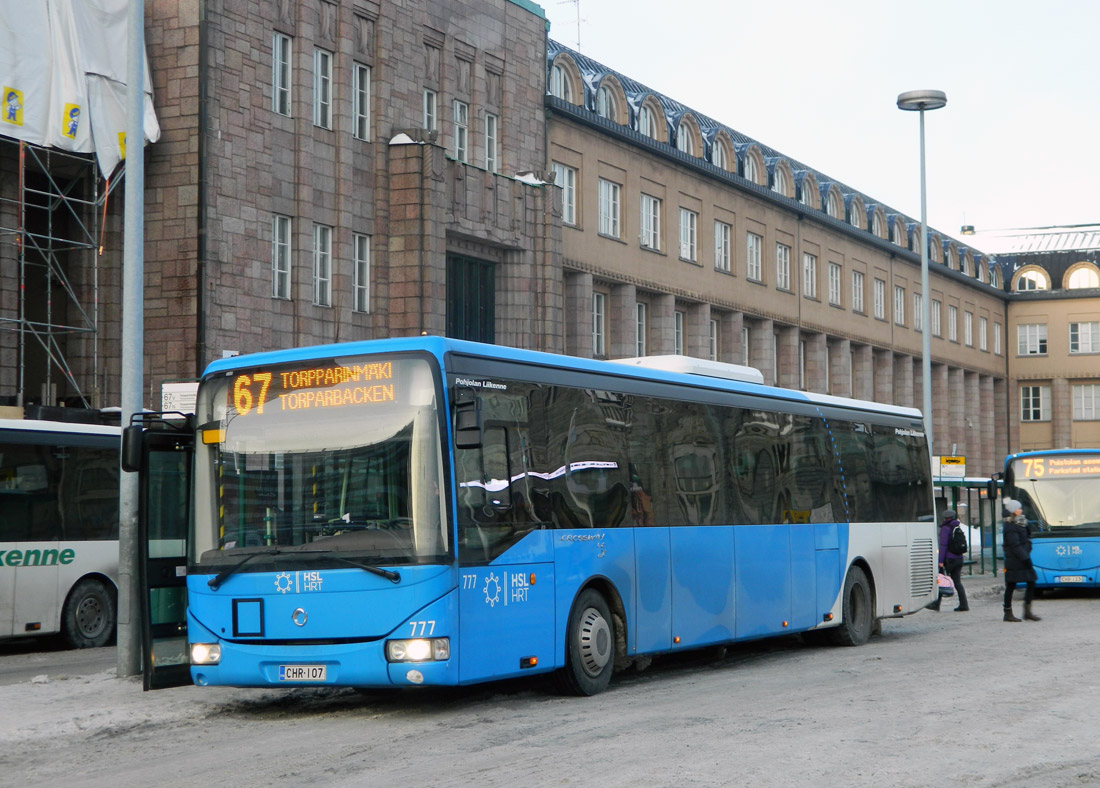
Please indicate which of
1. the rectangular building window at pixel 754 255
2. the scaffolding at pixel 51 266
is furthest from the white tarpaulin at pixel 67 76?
the rectangular building window at pixel 754 255

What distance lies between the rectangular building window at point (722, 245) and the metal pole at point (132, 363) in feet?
115

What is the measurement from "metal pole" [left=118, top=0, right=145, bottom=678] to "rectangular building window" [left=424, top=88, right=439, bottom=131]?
60.0 feet

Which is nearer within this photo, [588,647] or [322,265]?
[588,647]

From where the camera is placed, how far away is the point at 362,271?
31578 mm

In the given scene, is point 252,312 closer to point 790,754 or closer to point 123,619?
point 123,619

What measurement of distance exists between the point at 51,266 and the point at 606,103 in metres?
19.8

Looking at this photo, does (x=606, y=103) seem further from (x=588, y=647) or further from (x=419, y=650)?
(x=419, y=650)

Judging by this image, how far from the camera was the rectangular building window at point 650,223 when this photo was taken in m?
44.6

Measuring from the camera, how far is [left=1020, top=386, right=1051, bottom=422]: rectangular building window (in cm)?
8256

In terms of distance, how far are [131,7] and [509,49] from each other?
21785 mm

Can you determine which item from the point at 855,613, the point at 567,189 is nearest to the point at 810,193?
the point at 567,189

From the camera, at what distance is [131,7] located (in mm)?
15281

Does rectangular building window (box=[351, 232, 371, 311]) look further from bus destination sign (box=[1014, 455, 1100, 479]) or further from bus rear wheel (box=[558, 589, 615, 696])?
bus rear wheel (box=[558, 589, 615, 696])

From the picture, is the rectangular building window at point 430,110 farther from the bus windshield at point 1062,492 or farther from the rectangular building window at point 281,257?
the bus windshield at point 1062,492
